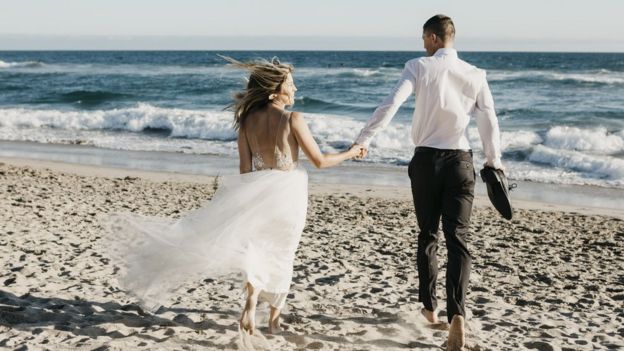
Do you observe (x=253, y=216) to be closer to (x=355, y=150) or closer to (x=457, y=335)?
(x=355, y=150)

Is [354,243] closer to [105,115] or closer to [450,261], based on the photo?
[450,261]

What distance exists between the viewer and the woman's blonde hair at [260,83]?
4332 mm

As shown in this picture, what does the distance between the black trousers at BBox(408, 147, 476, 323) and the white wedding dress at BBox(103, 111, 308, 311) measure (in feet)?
2.48

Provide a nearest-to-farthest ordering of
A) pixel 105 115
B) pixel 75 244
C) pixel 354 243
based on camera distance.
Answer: pixel 75 244 → pixel 354 243 → pixel 105 115

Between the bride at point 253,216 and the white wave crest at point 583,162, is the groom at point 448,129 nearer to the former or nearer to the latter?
the bride at point 253,216

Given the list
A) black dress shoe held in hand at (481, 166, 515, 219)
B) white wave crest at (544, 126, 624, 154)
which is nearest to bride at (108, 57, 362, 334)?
black dress shoe held in hand at (481, 166, 515, 219)

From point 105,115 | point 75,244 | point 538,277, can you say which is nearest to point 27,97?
point 105,115

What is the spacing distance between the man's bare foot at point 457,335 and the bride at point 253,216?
108cm

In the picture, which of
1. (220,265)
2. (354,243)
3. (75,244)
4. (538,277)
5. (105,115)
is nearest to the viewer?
(220,265)

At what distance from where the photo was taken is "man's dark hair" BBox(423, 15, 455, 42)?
4430 millimetres

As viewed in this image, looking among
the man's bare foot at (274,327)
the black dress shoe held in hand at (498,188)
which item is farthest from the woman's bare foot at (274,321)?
the black dress shoe held in hand at (498,188)

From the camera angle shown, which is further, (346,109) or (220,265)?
(346,109)

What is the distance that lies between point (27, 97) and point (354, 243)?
2841cm

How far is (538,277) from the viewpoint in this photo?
6.52 m
